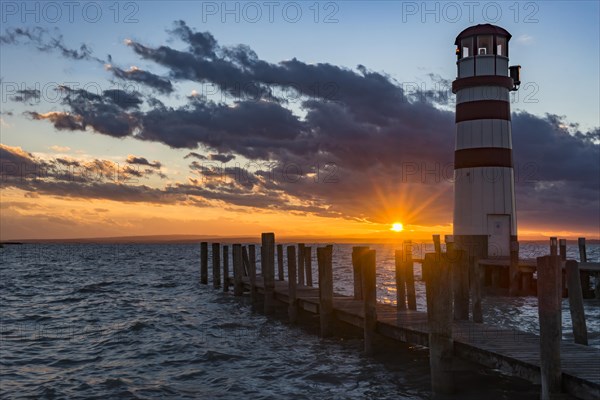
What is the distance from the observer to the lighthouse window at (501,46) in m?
26.3

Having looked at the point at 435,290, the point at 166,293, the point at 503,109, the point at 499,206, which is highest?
the point at 503,109

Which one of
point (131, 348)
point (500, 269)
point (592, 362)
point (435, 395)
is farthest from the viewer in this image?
point (500, 269)

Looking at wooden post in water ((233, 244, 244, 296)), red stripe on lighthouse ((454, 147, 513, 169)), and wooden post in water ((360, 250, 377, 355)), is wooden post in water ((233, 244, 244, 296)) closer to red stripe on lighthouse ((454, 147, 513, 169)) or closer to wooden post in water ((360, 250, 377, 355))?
red stripe on lighthouse ((454, 147, 513, 169))

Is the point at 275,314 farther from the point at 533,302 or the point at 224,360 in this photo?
the point at 533,302

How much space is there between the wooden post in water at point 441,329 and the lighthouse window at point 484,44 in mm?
18804

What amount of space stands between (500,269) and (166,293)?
16231 millimetres

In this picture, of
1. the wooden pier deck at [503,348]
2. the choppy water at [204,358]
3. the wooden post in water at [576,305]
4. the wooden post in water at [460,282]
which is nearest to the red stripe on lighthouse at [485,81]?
the choppy water at [204,358]

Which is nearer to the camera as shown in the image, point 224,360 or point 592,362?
point 592,362

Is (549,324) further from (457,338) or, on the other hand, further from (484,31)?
(484,31)

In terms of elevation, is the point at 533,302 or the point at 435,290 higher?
the point at 435,290

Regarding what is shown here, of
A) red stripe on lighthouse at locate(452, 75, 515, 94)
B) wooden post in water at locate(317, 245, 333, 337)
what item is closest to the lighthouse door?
red stripe on lighthouse at locate(452, 75, 515, 94)

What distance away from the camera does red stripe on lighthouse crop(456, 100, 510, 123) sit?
25469 mm

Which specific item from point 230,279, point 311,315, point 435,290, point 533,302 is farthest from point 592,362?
point 230,279

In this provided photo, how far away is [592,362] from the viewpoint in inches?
332
